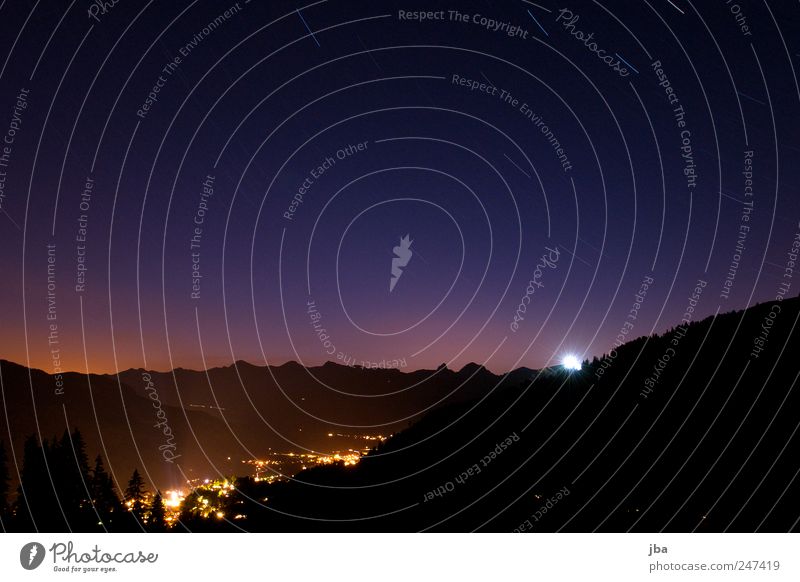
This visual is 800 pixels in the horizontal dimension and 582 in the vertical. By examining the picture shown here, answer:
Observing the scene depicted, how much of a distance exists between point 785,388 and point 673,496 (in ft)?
23.3

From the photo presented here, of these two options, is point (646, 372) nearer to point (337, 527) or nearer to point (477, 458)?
point (477, 458)

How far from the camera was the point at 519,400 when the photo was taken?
20266 millimetres

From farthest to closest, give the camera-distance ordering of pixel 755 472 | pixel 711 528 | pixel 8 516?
pixel 8 516 → pixel 755 472 → pixel 711 528

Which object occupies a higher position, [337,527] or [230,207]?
[230,207]

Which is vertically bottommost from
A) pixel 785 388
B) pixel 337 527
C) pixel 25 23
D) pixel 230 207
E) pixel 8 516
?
pixel 8 516

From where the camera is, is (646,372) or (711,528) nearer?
(711,528)
